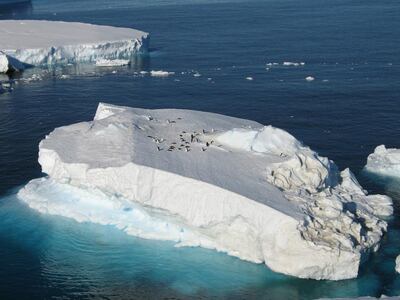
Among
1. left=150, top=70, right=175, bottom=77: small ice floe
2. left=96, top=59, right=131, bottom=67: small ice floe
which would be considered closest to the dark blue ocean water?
left=150, top=70, right=175, bottom=77: small ice floe

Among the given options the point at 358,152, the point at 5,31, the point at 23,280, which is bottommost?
the point at 23,280

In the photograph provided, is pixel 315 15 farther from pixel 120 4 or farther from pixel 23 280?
pixel 23 280

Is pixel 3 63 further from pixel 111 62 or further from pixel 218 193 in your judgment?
pixel 218 193

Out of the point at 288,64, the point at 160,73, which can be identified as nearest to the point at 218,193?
the point at 160,73

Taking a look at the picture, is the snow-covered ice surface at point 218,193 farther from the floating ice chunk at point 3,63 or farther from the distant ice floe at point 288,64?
the distant ice floe at point 288,64

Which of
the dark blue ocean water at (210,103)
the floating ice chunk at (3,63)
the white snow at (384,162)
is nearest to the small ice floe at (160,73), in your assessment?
the dark blue ocean water at (210,103)

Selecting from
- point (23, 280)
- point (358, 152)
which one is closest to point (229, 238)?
point (23, 280)
